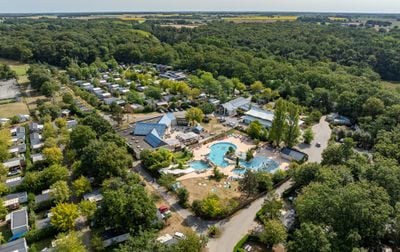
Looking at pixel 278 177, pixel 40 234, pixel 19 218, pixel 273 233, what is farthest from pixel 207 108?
pixel 40 234

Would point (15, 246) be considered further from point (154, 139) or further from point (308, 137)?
point (308, 137)

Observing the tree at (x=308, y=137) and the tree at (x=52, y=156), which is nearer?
the tree at (x=52, y=156)

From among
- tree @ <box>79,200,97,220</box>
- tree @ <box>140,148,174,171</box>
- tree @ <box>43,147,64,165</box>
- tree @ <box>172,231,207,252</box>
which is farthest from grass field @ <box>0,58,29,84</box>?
tree @ <box>172,231,207,252</box>

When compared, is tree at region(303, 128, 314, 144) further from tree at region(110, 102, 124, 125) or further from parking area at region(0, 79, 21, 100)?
parking area at region(0, 79, 21, 100)

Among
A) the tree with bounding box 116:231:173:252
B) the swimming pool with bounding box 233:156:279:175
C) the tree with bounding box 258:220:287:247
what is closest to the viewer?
the tree with bounding box 116:231:173:252

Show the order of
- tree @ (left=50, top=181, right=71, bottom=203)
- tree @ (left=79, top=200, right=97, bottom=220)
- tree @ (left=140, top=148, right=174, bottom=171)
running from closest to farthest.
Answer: tree @ (left=79, top=200, right=97, bottom=220) → tree @ (left=50, top=181, right=71, bottom=203) → tree @ (left=140, top=148, right=174, bottom=171)

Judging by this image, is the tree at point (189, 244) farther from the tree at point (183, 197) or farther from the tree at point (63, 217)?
the tree at point (63, 217)

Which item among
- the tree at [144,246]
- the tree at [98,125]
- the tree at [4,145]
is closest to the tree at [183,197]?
the tree at [144,246]
